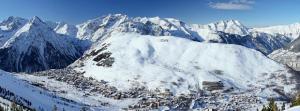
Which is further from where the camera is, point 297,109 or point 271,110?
point 271,110
